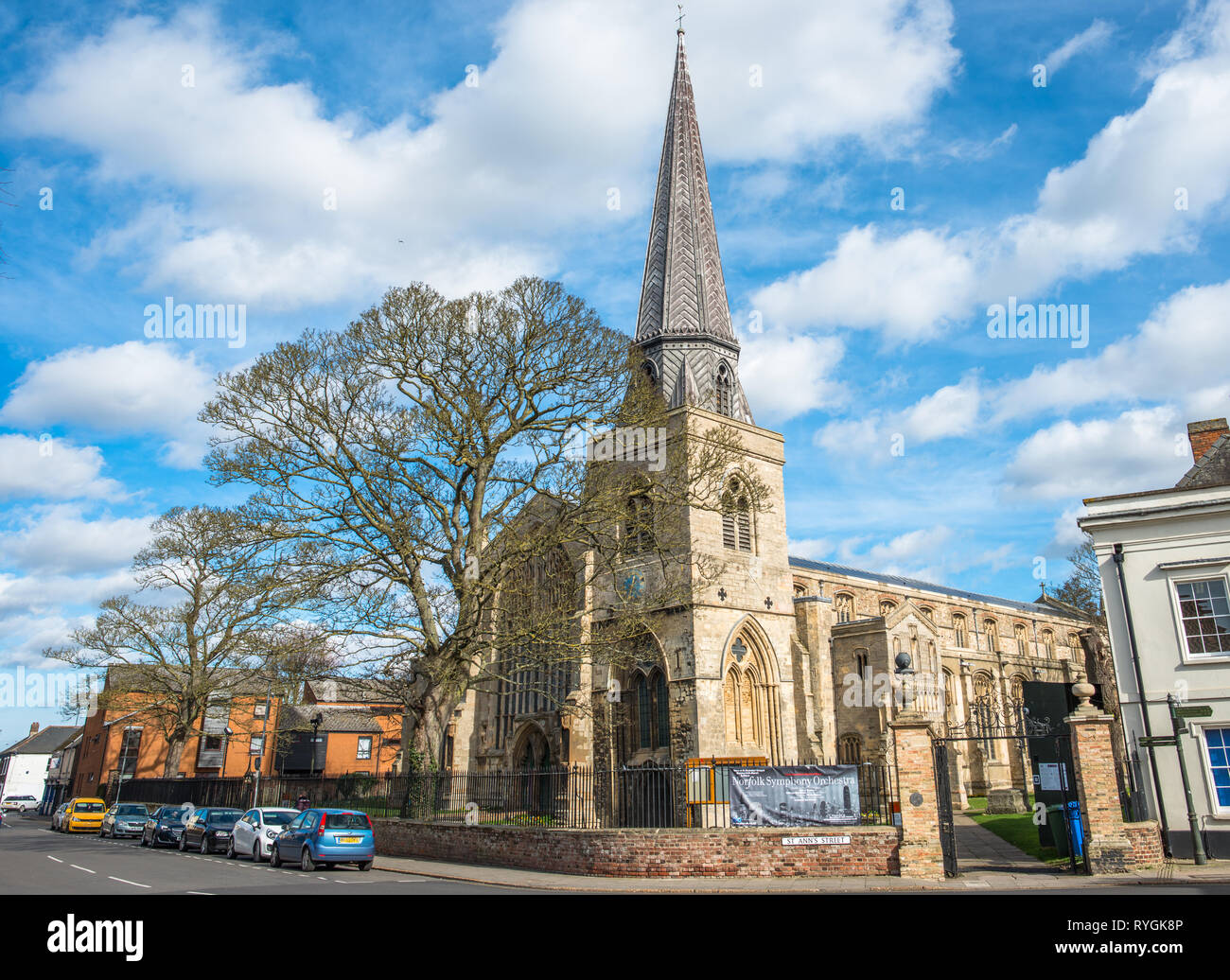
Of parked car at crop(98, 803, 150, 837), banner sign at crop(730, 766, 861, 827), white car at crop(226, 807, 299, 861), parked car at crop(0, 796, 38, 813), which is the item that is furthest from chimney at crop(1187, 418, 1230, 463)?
parked car at crop(0, 796, 38, 813)

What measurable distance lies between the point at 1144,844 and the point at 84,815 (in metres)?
37.1

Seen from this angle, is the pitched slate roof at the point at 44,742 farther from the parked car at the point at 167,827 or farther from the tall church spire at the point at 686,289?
the tall church spire at the point at 686,289

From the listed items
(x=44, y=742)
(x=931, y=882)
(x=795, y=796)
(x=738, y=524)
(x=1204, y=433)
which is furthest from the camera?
(x=44, y=742)

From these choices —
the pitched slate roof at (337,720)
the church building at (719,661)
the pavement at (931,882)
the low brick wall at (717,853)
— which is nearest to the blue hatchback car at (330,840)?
the pavement at (931,882)

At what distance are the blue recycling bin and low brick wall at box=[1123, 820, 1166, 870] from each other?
71 centimetres

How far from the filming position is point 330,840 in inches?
670

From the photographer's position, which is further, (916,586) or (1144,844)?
(916,586)

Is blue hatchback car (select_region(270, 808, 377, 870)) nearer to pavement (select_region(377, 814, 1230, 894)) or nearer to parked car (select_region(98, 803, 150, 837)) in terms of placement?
pavement (select_region(377, 814, 1230, 894))

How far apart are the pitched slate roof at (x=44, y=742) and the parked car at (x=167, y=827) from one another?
67.1 m

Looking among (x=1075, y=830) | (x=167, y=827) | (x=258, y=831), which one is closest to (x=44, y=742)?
(x=167, y=827)

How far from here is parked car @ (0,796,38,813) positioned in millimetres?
76912

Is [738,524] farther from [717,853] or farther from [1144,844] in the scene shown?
[1144,844]

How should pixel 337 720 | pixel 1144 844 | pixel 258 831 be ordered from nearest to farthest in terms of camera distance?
pixel 1144 844
pixel 258 831
pixel 337 720

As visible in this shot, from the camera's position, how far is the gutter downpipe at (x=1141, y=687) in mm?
15852
